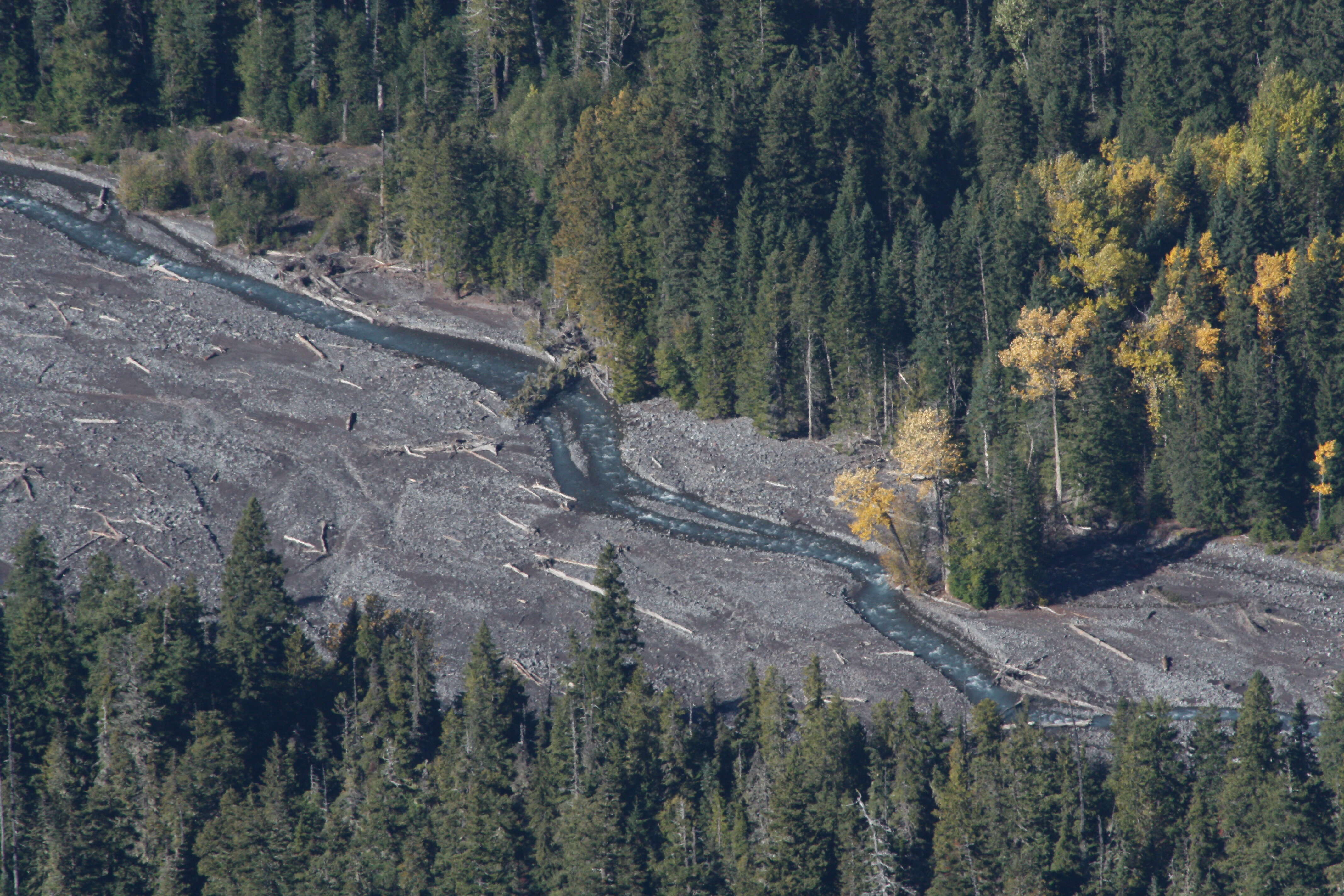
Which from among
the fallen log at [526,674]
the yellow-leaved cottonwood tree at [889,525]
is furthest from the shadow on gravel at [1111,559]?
the fallen log at [526,674]

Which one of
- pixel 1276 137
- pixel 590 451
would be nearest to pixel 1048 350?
pixel 1276 137

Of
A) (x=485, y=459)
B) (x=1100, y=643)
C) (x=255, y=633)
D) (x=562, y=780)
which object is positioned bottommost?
(x=562, y=780)

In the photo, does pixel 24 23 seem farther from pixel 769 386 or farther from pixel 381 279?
pixel 769 386

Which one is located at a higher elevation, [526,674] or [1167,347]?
[1167,347]

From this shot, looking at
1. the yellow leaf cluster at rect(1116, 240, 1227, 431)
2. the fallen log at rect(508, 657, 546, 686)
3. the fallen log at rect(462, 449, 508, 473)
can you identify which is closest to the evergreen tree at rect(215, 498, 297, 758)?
Answer: the fallen log at rect(508, 657, 546, 686)

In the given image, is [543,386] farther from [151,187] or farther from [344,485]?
[151,187]

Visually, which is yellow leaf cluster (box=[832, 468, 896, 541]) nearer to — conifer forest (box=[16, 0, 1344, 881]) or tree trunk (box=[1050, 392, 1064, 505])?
conifer forest (box=[16, 0, 1344, 881])

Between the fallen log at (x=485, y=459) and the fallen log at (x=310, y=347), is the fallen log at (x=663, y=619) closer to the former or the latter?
the fallen log at (x=485, y=459)

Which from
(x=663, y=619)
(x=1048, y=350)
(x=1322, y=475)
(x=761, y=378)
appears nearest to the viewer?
(x=663, y=619)
